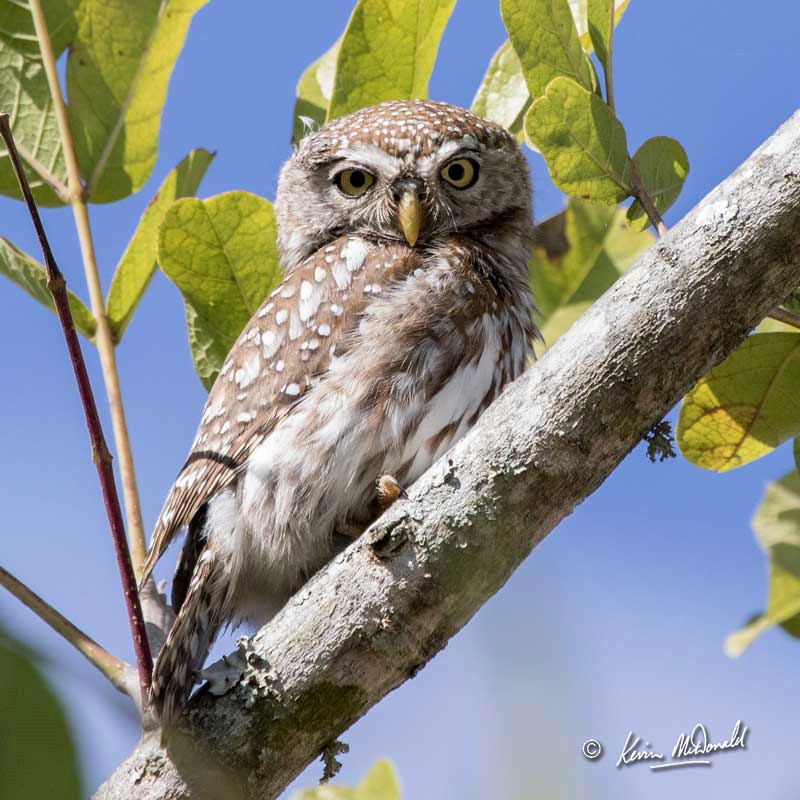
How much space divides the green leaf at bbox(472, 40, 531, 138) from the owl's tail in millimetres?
1618

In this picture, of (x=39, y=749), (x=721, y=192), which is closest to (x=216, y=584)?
(x=721, y=192)

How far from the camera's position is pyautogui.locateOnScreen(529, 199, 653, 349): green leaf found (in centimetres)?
349

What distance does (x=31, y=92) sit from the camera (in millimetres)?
3281

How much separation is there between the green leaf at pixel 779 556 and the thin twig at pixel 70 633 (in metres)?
1.42

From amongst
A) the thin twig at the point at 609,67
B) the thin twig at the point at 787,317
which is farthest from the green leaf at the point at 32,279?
the thin twig at the point at 787,317

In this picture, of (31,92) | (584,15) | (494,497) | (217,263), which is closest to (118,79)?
(31,92)

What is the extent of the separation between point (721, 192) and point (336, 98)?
159cm

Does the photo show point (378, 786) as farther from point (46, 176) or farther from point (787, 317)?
point (46, 176)

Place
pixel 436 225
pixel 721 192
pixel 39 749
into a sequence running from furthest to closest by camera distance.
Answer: pixel 436 225 → pixel 721 192 → pixel 39 749

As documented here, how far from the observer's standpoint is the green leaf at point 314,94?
11.5 feet

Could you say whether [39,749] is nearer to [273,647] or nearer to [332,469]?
[273,647]

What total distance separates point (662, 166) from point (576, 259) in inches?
36.5

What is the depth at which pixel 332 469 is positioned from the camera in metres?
2.93

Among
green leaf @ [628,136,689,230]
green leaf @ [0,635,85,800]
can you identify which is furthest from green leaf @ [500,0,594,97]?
green leaf @ [0,635,85,800]
